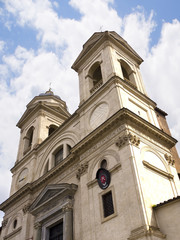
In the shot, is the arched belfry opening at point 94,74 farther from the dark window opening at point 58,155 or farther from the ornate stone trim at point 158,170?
the ornate stone trim at point 158,170

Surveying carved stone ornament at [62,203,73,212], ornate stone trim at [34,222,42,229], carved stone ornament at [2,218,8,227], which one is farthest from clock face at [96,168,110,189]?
carved stone ornament at [2,218,8,227]

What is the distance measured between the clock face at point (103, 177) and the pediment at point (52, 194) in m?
2.39

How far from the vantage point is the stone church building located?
13188 mm

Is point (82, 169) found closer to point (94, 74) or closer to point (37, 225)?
point (37, 225)

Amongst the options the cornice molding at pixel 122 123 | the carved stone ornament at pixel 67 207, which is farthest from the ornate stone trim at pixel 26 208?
the cornice molding at pixel 122 123

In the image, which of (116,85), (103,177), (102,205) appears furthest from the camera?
(116,85)

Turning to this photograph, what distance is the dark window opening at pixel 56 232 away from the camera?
17.1 metres

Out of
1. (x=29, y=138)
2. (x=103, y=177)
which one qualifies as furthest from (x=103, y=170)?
(x=29, y=138)

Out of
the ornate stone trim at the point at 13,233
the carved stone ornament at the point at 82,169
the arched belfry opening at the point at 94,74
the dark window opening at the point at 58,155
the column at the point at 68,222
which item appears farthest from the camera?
the arched belfry opening at the point at 94,74

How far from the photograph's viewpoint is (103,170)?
15.6 m

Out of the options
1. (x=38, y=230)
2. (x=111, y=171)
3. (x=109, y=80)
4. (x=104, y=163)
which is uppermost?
(x=109, y=80)

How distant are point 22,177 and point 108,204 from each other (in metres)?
12.9

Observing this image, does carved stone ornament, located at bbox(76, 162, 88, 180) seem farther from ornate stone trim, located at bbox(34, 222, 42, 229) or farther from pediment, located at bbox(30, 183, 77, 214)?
ornate stone trim, located at bbox(34, 222, 42, 229)

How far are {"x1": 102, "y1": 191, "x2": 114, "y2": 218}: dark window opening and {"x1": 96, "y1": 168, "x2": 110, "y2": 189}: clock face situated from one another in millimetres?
485
